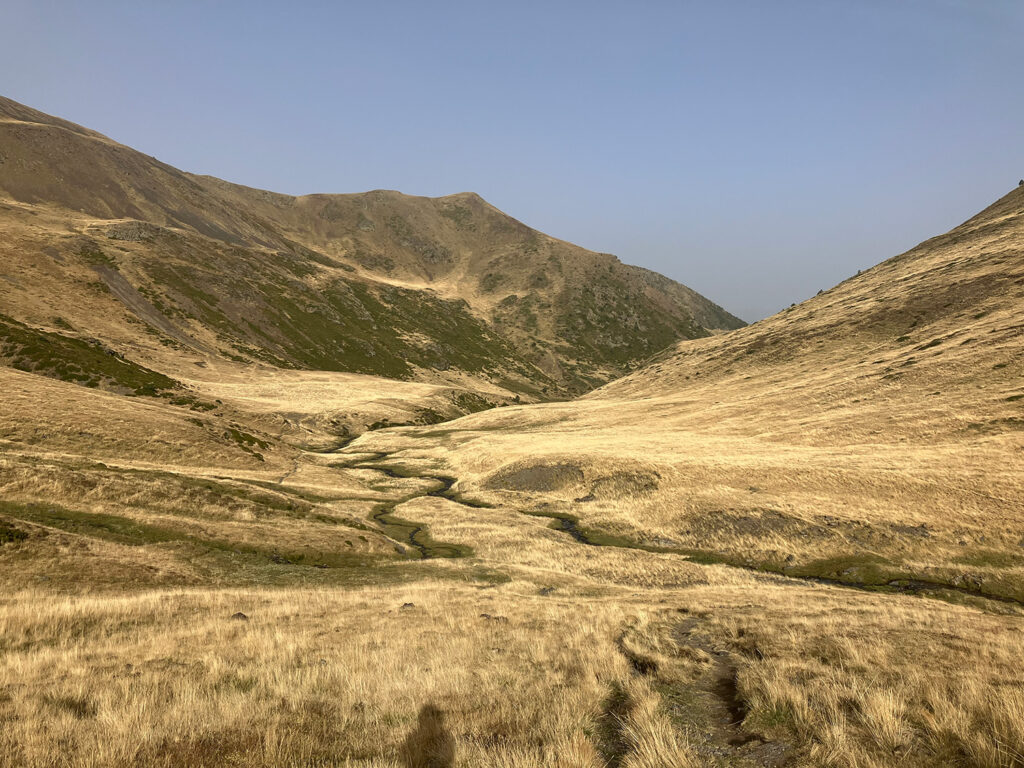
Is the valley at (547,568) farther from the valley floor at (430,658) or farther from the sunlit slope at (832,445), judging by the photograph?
the sunlit slope at (832,445)

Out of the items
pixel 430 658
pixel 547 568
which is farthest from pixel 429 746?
pixel 547 568

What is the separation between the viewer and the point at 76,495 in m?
28.0

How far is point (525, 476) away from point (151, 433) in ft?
124

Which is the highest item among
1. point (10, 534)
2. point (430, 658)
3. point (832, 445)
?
point (832, 445)

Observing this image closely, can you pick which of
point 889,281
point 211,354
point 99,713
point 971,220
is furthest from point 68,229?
point 971,220

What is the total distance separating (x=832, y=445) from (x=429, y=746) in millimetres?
55891

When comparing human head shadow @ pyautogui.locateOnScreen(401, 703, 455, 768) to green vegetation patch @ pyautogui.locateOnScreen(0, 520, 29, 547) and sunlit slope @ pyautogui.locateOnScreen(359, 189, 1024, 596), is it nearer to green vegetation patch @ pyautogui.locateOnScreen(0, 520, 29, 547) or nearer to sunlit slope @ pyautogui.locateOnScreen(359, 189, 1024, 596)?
green vegetation patch @ pyautogui.locateOnScreen(0, 520, 29, 547)

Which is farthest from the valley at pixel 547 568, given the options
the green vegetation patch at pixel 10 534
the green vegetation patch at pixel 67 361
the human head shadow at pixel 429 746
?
the green vegetation patch at pixel 67 361

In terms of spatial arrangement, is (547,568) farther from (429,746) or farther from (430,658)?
(429,746)

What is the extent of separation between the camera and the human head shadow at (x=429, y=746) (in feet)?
22.3

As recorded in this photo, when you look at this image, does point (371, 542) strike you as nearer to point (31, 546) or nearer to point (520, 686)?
point (31, 546)

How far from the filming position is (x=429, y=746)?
7.24 meters

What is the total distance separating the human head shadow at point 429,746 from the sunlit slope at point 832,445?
101 feet

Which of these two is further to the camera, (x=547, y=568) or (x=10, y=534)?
(x=547, y=568)
